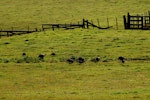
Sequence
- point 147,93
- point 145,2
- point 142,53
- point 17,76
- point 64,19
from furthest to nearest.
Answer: point 145,2 → point 64,19 → point 142,53 → point 17,76 → point 147,93

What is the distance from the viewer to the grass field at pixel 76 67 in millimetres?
22688

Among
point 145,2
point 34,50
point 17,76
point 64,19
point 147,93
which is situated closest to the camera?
point 147,93

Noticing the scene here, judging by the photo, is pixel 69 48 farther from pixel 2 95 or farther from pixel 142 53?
pixel 2 95

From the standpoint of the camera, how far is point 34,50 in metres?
41.2

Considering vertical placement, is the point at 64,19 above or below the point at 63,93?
below

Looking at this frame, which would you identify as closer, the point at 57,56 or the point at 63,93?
the point at 63,93

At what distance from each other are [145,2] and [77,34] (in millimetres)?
49482

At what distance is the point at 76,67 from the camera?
31750 mm

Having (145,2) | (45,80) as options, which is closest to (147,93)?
(45,80)

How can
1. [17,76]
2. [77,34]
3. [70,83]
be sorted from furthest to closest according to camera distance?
1. [77,34]
2. [17,76]
3. [70,83]

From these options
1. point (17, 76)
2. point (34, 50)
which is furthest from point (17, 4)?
point (17, 76)

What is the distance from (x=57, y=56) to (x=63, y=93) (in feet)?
48.1

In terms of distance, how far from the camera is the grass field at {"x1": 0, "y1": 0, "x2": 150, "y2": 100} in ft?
74.4

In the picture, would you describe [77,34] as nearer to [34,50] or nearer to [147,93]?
[34,50]
